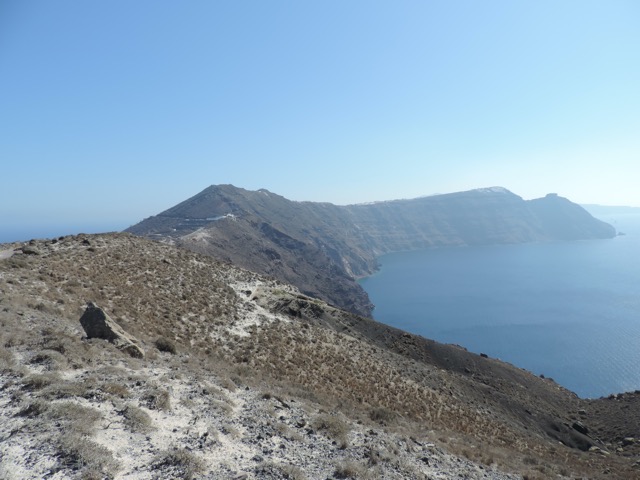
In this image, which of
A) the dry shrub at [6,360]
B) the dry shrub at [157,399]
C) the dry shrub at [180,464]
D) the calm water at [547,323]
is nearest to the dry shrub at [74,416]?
the dry shrub at [157,399]

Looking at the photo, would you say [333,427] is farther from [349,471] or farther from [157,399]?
[157,399]

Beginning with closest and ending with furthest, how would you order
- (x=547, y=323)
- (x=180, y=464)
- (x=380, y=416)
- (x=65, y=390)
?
(x=180, y=464) → (x=65, y=390) → (x=380, y=416) → (x=547, y=323)

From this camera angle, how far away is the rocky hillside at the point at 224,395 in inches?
389

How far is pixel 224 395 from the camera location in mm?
14453

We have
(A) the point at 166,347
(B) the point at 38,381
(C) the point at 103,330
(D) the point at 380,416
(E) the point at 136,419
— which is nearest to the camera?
(E) the point at 136,419

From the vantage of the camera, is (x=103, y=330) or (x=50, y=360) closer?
(x=50, y=360)

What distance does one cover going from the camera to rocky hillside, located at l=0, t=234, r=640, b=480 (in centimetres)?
988

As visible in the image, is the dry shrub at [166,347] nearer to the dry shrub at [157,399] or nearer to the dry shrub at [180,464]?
the dry shrub at [157,399]

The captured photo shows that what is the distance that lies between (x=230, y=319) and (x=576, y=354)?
4420 inches

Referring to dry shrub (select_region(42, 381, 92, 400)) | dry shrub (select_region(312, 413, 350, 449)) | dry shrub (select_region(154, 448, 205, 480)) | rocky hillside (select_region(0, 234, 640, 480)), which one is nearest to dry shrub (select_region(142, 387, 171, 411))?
rocky hillside (select_region(0, 234, 640, 480))

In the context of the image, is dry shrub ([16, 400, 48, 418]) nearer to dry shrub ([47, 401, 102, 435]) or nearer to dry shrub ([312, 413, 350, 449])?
dry shrub ([47, 401, 102, 435])

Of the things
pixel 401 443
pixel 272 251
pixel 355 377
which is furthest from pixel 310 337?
pixel 272 251

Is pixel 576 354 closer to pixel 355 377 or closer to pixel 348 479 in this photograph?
pixel 355 377

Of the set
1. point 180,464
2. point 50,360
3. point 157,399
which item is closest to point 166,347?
point 50,360
